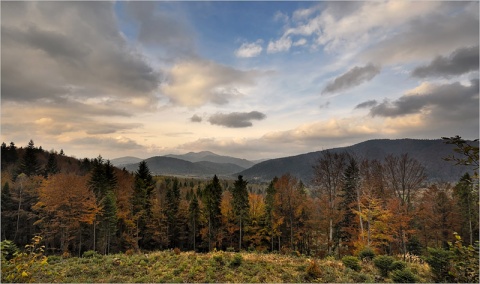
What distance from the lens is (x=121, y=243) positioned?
146ft

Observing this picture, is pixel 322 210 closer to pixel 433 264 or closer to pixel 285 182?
pixel 285 182

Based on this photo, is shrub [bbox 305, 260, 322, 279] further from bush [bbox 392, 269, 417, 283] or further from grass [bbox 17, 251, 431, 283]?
bush [bbox 392, 269, 417, 283]

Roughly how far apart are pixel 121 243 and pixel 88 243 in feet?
17.3

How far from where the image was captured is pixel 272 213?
4300 centimetres

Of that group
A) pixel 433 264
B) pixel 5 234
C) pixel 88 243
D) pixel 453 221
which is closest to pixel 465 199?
pixel 453 221

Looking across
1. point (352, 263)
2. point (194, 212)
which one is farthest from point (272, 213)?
point (352, 263)

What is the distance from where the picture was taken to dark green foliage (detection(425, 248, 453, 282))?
15710mm

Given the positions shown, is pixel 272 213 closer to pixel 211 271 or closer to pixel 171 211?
pixel 171 211

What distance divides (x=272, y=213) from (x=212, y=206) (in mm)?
11225

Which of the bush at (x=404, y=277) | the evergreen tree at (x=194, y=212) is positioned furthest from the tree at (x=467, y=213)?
the evergreen tree at (x=194, y=212)

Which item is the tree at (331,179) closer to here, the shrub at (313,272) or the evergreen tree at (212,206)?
the shrub at (313,272)

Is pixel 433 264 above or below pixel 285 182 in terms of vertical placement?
below

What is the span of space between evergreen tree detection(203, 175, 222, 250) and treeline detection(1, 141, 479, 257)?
0.18 meters

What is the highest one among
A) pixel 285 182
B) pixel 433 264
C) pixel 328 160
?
pixel 328 160
